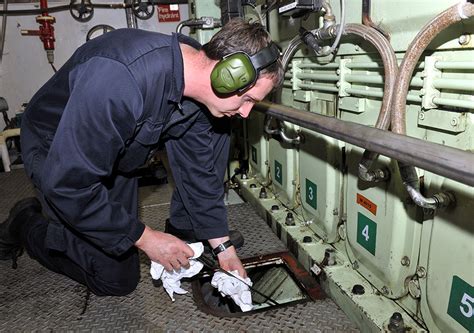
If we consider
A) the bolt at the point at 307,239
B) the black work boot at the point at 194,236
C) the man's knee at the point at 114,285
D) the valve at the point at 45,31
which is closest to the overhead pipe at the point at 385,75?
the bolt at the point at 307,239

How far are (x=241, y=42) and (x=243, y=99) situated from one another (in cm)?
18

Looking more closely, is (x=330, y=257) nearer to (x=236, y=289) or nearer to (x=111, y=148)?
(x=236, y=289)

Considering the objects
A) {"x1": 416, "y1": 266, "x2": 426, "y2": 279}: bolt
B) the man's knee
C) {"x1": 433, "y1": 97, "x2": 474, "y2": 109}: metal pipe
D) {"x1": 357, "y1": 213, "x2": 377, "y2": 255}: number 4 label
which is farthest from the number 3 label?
the man's knee

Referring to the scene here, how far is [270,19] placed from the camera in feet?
7.06

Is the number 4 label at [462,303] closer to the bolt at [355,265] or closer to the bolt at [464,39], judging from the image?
the bolt at [355,265]

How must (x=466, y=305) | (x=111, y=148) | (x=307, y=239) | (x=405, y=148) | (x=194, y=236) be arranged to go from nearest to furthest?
(x=405, y=148)
(x=466, y=305)
(x=111, y=148)
(x=307, y=239)
(x=194, y=236)

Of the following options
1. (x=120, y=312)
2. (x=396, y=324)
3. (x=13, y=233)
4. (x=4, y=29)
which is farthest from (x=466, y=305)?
(x=4, y=29)

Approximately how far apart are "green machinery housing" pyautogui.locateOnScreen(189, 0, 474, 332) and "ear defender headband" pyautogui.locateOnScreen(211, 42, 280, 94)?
1.06 feet

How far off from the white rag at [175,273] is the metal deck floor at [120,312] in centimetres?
5

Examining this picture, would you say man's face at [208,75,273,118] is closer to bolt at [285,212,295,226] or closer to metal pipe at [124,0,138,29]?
bolt at [285,212,295,226]

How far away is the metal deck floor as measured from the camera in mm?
1457

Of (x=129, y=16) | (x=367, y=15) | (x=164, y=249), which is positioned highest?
(x=129, y=16)

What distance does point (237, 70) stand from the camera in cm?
109

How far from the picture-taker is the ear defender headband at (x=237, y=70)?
1094 mm
